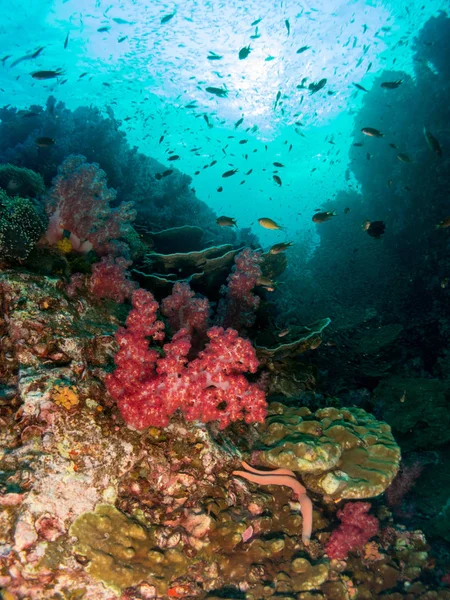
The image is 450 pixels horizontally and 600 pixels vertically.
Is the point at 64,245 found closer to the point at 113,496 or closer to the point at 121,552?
the point at 113,496

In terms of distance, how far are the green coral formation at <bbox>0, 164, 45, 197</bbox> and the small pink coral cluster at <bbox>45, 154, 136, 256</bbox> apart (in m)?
1.65

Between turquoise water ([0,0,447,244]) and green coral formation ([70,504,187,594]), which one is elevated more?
turquoise water ([0,0,447,244])

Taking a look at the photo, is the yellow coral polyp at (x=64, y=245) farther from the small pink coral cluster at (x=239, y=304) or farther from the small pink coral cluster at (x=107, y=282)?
the small pink coral cluster at (x=239, y=304)

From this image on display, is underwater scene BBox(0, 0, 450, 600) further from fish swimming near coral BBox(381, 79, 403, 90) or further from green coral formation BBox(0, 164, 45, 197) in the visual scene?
fish swimming near coral BBox(381, 79, 403, 90)

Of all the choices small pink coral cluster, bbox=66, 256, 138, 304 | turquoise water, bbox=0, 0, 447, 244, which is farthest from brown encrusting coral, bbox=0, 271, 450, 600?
turquoise water, bbox=0, 0, 447, 244

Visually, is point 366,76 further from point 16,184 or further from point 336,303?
point 16,184

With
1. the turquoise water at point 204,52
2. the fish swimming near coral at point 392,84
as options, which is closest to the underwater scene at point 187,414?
the fish swimming near coral at point 392,84

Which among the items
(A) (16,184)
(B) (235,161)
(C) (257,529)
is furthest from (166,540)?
(B) (235,161)

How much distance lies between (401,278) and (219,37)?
25.1 meters

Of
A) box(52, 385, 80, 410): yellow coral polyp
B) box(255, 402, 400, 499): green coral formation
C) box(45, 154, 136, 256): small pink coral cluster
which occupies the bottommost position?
box(255, 402, 400, 499): green coral formation

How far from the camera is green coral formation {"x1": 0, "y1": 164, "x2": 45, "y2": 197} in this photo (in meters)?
5.27


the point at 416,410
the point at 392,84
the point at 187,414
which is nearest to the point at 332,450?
the point at 187,414

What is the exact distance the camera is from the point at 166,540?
2.62 meters

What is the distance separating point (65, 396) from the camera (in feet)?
8.74
